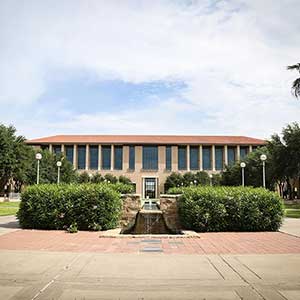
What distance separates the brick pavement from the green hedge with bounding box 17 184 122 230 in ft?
4.21

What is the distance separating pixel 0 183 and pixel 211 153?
57.5m

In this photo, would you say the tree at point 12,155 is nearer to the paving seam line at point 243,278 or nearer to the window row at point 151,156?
the window row at point 151,156

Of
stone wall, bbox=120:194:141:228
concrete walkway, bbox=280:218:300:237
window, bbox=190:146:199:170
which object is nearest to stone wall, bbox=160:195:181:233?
stone wall, bbox=120:194:141:228

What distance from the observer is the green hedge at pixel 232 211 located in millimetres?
16203

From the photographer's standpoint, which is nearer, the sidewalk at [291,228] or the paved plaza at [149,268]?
the paved plaza at [149,268]

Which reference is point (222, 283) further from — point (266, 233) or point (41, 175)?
point (41, 175)

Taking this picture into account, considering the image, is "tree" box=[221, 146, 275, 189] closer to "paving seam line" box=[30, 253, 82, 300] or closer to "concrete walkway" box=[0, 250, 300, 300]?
"concrete walkway" box=[0, 250, 300, 300]

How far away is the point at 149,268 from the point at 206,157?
101327 millimetres

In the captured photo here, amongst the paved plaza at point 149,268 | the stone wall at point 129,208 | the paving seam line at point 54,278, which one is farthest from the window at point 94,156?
the paving seam line at point 54,278

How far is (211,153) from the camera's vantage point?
10788 cm

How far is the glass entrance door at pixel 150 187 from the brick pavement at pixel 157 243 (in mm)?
93818

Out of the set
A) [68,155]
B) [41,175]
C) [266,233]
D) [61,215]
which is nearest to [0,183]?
[41,175]

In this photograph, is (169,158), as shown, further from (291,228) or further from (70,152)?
(291,228)

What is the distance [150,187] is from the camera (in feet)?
359
